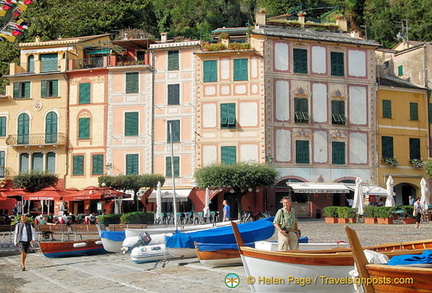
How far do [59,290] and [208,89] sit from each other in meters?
26.3

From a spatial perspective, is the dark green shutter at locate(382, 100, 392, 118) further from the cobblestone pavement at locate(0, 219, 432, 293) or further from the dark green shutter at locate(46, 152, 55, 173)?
the dark green shutter at locate(46, 152, 55, 173)

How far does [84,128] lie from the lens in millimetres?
41969

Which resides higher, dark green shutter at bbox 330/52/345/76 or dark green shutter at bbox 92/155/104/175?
dark green shutter at bbox 330/52/345/76

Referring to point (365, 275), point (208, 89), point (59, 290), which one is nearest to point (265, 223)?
point (59, 290)

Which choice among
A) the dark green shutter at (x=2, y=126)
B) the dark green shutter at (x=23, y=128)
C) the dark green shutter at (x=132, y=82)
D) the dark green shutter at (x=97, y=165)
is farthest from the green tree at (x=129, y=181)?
the dark green shutter at (x=2, y=126)

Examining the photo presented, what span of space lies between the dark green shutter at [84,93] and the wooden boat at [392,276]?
35.5m

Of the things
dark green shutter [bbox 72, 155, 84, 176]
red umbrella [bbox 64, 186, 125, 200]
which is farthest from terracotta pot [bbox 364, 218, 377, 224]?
dark green shutter [bbox 72, 155, 84, 176]

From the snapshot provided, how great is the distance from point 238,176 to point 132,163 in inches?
340

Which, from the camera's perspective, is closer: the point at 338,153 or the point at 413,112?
the point at 338,153

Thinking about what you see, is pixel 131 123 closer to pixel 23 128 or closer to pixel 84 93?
pixel 84 93

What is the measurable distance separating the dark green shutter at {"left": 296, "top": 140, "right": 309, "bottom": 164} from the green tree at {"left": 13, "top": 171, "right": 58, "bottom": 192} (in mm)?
14629

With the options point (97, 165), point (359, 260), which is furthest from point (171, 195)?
point (359, 260)

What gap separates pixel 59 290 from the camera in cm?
1455

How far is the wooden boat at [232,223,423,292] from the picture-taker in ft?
34.1
